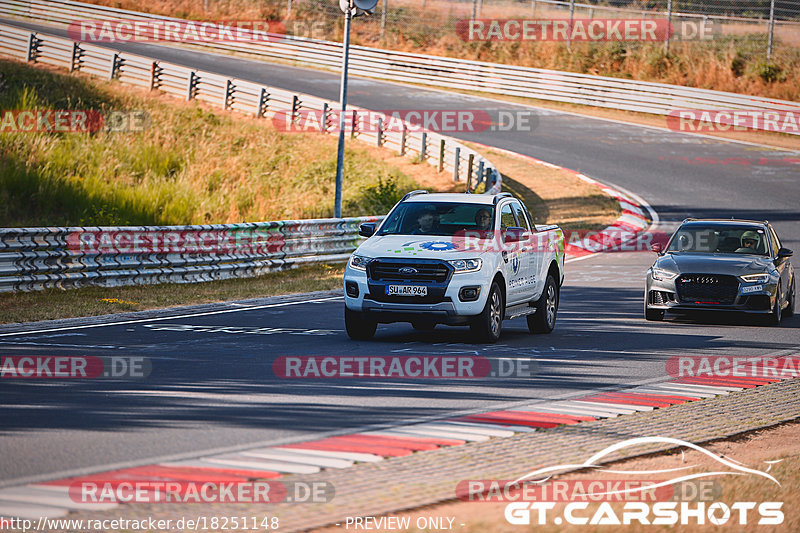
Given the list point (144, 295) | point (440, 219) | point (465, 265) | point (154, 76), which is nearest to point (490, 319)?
point (465, 265)

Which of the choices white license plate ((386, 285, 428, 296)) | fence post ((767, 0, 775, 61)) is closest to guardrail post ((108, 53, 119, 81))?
fence post ((767, 0, 775, 61))

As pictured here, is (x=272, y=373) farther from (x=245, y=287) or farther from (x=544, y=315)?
(x=245, y=287)

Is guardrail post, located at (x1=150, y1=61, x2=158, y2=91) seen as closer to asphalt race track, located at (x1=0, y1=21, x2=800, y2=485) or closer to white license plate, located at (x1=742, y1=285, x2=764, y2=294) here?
asphalt race track, located at (x1=0, y1=21, x2=800, y2=485)

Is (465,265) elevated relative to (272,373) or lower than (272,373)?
elevated

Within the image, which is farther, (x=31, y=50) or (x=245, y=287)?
(x=31, y=50)

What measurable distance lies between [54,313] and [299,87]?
32.1m

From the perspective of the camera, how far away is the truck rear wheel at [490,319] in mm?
13492

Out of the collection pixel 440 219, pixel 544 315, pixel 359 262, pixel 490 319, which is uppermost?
pixel 440 219

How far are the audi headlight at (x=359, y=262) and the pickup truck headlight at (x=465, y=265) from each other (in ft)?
3.48

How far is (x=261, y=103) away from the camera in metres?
40.3

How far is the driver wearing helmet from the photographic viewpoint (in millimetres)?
17250

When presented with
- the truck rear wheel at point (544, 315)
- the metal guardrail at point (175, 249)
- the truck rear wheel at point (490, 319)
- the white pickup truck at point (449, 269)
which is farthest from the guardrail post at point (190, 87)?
the truck rear wheel at point (490, 319)

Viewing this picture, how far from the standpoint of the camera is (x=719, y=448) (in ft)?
27.0

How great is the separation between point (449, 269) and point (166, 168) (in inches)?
862
